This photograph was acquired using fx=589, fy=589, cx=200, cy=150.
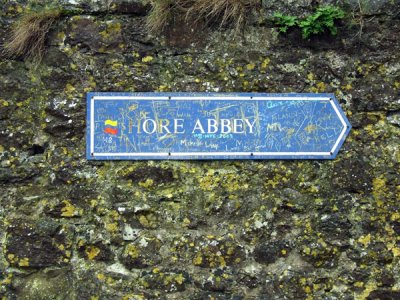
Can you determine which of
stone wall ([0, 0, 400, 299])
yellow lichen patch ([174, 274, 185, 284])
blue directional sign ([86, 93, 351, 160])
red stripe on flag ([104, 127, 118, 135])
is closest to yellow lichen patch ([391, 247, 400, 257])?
stone wall ([0, 0, 400, 299])

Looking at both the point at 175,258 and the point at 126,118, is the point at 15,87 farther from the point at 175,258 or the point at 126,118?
the point at 175,258

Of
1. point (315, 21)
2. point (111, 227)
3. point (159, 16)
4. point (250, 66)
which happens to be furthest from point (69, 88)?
point (315, 21)

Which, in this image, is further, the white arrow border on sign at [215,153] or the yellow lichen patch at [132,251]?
the white arrow border on sign at [215,153]

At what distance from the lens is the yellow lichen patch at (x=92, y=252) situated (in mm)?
3082

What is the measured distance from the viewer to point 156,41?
333 cm

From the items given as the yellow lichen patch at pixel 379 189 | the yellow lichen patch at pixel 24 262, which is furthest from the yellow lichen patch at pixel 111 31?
the yellow lichen patch at pixel 379 189

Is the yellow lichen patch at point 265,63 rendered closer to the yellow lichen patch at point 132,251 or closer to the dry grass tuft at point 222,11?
the dry grass tuft at point 222,11

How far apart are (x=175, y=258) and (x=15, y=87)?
1.29 m

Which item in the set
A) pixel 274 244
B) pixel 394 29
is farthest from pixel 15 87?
pixel 394 29

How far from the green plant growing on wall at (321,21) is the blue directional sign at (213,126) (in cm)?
38

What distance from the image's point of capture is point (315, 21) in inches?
132

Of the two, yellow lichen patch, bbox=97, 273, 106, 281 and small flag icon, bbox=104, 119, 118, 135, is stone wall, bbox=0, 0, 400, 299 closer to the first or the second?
yellow lichen patch, bbox=97, 273, 106, 281

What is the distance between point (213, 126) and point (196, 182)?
32 centimetres

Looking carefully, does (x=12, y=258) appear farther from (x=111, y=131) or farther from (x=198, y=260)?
(x=198, y=260)
